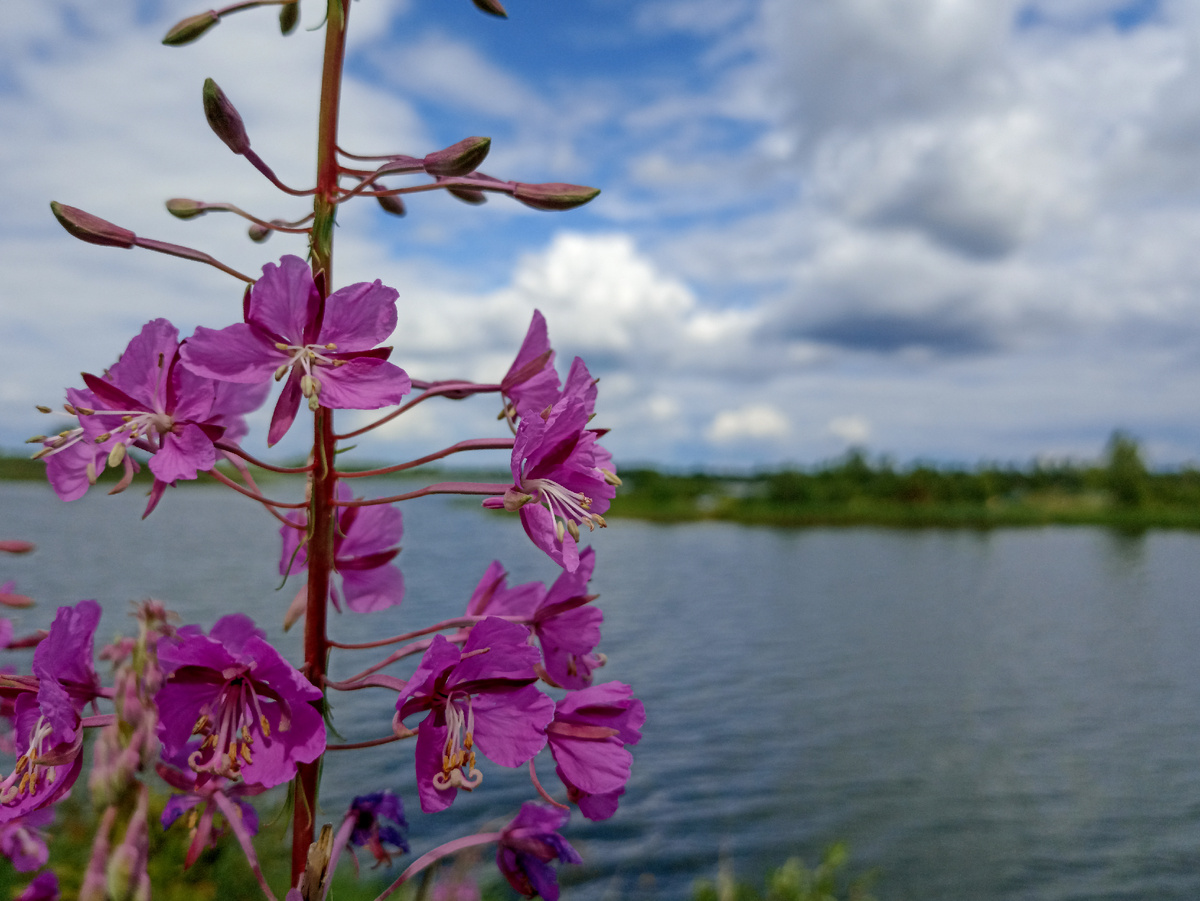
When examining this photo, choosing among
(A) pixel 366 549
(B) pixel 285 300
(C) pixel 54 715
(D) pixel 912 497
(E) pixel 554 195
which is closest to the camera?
(C) pixel 54 715

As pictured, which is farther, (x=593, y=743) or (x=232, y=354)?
(x=593, y=743)

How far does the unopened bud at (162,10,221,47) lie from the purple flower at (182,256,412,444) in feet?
2.48

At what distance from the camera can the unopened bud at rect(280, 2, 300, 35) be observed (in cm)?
211

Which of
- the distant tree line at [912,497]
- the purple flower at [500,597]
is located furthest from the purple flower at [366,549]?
the distant tree line at [912,497]

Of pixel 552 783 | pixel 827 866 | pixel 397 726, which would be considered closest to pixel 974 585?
pixel 552 783

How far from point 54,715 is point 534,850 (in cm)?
106

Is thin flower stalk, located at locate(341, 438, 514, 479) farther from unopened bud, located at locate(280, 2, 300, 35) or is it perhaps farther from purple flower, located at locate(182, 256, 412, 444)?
unopened bud, located at locate(280, 2, 300, 35)

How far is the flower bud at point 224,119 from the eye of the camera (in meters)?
1.84

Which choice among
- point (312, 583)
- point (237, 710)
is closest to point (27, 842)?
point (237, 710)

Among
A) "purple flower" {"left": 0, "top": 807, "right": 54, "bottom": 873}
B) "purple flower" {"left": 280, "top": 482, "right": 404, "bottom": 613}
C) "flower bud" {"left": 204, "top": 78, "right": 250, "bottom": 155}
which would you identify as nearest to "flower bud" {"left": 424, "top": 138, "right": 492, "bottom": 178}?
"flower bud" {"left": 204, "top": 78, "right": 250, "bottom": 155}

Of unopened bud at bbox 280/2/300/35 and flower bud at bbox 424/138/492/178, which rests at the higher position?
unopened bud at bbox 280/2/300/35

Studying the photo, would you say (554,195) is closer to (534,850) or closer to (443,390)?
(443,390)

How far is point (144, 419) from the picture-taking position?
1.79 m

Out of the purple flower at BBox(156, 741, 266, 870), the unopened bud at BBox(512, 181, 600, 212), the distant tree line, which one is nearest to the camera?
the purple flower at BBox(156, 741, 266, 870)
